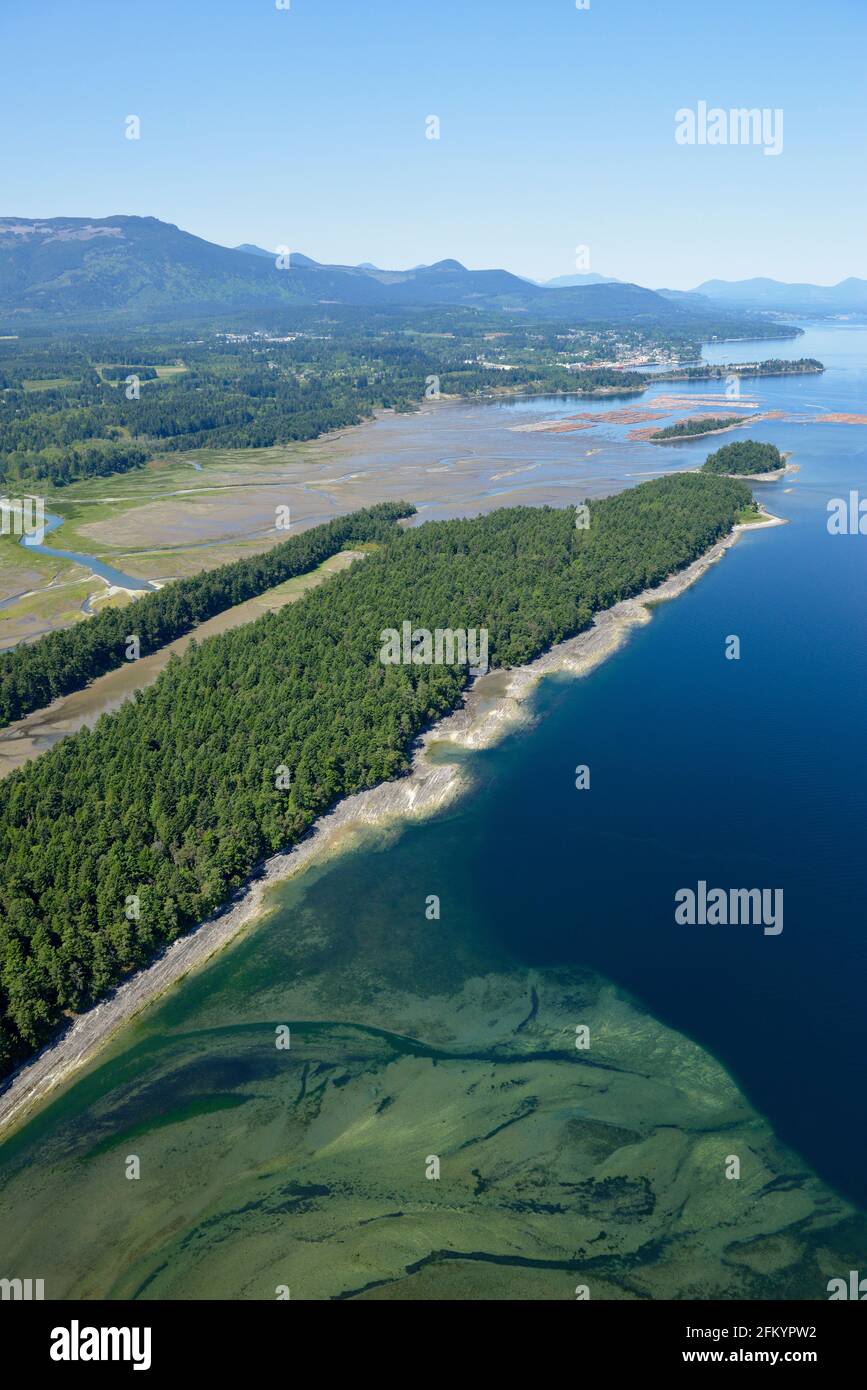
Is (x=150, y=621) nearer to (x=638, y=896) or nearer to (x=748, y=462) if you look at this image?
(x=638, y=896)

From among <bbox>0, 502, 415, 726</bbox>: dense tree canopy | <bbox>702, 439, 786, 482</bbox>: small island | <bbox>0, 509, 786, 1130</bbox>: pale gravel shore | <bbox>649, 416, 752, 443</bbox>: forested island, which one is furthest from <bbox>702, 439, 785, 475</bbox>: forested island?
<bbox>0, 502, 415, 726</bbox>: dense tree canopy

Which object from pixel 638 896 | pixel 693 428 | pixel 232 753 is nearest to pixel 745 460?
pixel 693 428

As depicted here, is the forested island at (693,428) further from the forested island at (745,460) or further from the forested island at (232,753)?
the forested island at (232,753)

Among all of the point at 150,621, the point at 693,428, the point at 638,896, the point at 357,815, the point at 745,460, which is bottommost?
the point at 638,896

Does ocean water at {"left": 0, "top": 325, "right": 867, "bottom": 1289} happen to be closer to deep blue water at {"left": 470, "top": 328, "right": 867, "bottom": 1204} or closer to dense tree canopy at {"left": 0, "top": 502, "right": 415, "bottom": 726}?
deep blue water at {"left": 470, "top": 328, "right": 867, "bottom": 1204}

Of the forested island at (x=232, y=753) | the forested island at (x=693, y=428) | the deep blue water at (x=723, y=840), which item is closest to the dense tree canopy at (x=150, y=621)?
the forested island at (x=232, y=753)
